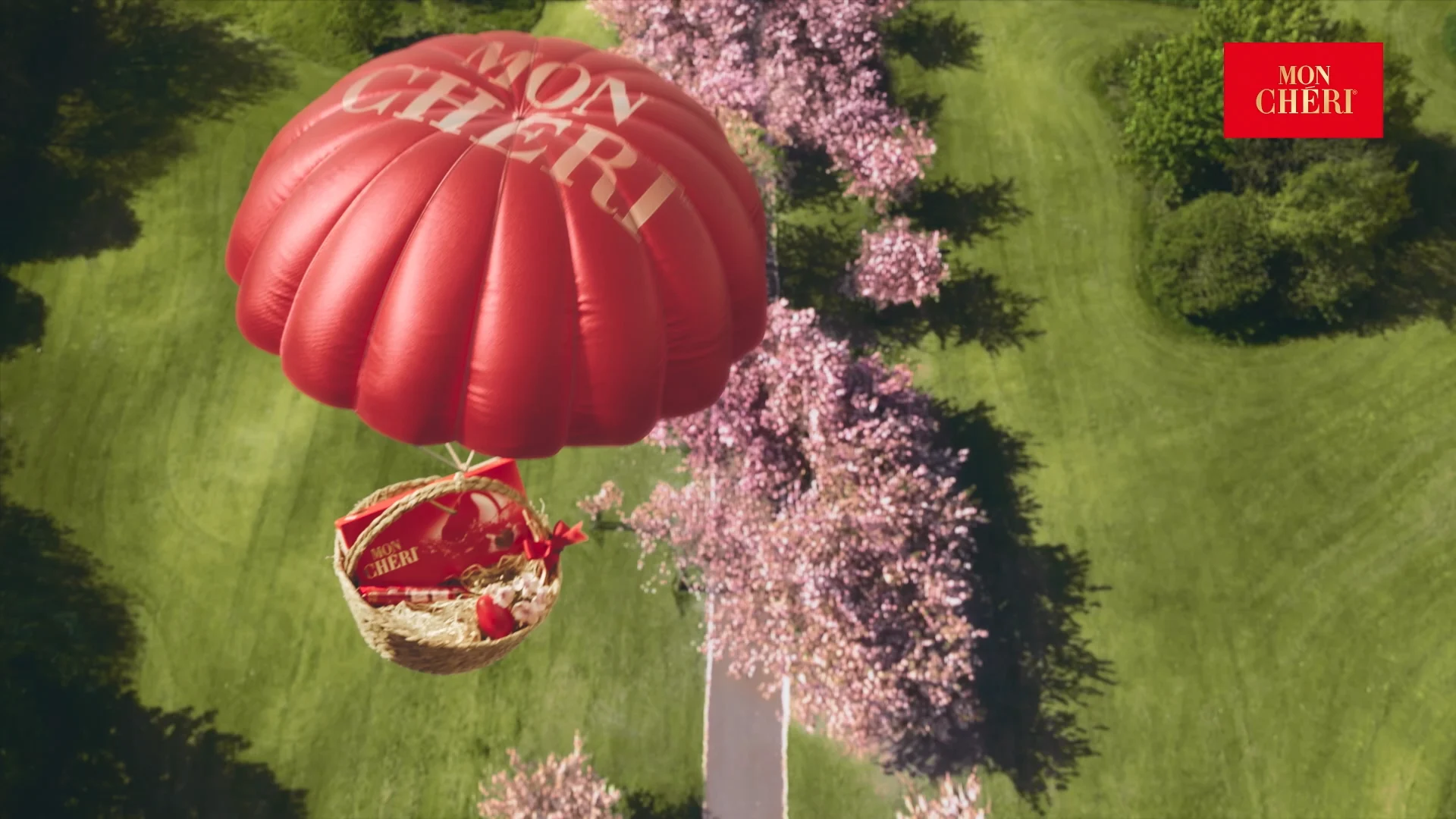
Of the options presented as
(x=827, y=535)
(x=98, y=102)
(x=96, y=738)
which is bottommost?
(x=96, y=738)

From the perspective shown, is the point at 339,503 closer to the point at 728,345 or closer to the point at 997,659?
the point at 728,345

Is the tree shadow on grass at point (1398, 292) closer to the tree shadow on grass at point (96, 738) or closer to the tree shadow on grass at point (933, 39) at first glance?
the tree shadow on grass at point (933, 39)

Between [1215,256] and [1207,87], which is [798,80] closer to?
[1207,87]

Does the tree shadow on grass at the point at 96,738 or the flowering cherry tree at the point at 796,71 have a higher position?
the flowering cherry tree at the point at 796,71

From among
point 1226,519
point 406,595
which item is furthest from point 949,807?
point 406,595

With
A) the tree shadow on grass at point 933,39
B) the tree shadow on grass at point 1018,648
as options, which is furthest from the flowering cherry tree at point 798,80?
the tree shadow on grass at point 1018,648

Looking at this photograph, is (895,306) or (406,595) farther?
(895,306)
